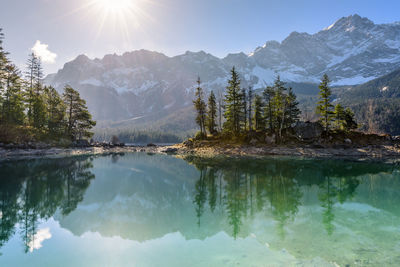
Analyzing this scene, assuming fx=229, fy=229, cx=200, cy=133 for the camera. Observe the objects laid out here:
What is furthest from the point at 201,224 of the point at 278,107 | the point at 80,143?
the point at 80,143

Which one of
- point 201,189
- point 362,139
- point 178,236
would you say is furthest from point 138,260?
point 362,139

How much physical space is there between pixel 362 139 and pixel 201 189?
45055 millimetres

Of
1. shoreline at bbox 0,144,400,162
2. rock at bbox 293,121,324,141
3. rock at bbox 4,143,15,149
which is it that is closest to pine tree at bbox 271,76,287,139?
rock at bbox 293,121,324,141

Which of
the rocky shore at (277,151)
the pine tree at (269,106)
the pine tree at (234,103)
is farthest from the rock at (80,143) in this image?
the pine tree at (269,106)

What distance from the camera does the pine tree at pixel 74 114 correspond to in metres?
63.2

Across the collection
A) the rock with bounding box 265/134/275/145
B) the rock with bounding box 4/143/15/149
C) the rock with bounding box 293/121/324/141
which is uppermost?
the rock with bounding box 293/121/324/141

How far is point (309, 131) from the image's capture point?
50.7 meters

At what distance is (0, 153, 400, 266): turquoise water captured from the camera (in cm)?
782

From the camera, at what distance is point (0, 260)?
7.58 m

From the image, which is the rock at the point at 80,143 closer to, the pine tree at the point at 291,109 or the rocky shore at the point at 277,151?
the rocky shore at the point at 277,151

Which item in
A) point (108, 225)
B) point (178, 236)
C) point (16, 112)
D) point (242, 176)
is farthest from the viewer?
point (16, 112)

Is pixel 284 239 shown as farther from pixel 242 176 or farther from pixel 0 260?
pixel 242 176

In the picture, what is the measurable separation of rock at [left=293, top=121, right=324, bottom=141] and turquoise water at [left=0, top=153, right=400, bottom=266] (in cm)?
3189

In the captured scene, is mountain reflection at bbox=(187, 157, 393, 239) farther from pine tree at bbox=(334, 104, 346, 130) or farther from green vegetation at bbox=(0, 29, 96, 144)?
green vegetation at bbox=(0, 29, 96, 144)
